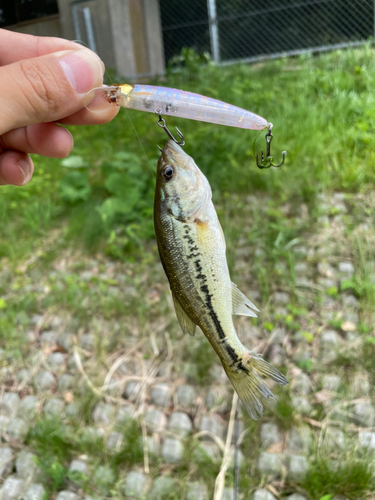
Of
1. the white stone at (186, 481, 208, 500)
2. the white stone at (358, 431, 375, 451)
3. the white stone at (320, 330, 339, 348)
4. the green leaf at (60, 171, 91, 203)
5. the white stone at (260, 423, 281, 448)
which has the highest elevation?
the green leaf at (60, 171, 91, 203)

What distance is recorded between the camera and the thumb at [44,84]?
1.44 meters

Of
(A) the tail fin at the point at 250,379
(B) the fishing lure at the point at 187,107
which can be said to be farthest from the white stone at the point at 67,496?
(B) the fishing lure at the point at 187,107

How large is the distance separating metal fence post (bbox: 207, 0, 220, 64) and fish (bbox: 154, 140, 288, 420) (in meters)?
8.52

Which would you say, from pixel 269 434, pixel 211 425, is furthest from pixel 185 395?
pixel 269 434

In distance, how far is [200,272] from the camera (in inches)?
58.6

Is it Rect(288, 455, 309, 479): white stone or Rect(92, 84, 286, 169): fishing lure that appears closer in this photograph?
Rect(92, 84, 286, 169): fishing lure

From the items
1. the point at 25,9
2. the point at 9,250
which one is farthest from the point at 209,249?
the point at 25,9

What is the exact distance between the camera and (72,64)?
1501 mm

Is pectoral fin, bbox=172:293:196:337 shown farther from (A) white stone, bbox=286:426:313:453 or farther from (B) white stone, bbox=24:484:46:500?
(B) white stone, bbox=24:484:46:500

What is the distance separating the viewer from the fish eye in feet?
5.06

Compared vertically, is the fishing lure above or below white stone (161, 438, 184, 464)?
above

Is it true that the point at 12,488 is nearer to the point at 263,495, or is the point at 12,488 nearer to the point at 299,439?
the point at 263,495

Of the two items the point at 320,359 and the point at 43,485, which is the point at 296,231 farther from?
the point at 43,485

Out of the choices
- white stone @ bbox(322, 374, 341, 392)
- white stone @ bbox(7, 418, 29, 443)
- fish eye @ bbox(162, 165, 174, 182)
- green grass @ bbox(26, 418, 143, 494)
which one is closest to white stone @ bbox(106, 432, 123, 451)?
green grass @ bbox(26, 418, 143, 494)
